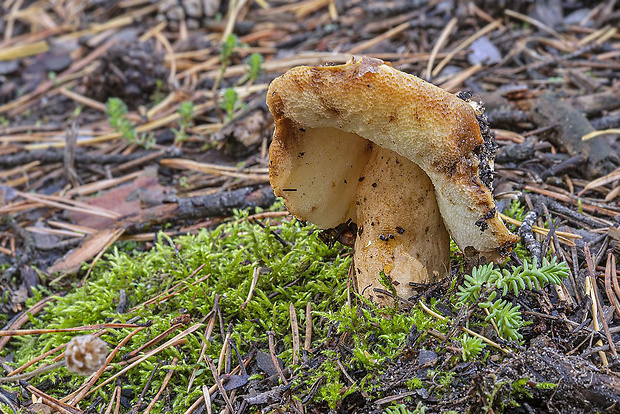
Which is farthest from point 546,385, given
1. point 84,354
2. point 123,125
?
point 123,125

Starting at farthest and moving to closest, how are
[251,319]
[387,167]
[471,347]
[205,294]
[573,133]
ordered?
[573,133], [205,294], [251,319], [387,167], [471,347]

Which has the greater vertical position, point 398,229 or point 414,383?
point 398,229

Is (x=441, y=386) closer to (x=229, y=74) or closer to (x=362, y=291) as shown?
(x=362, y=291)

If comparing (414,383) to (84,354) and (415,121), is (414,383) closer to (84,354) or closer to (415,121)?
(415,121)

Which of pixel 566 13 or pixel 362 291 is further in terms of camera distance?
pixel 566 13

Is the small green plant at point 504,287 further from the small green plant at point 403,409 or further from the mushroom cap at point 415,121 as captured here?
the small green plant at point 403,409

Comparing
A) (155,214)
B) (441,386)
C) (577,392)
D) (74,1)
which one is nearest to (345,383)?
(441,386)
